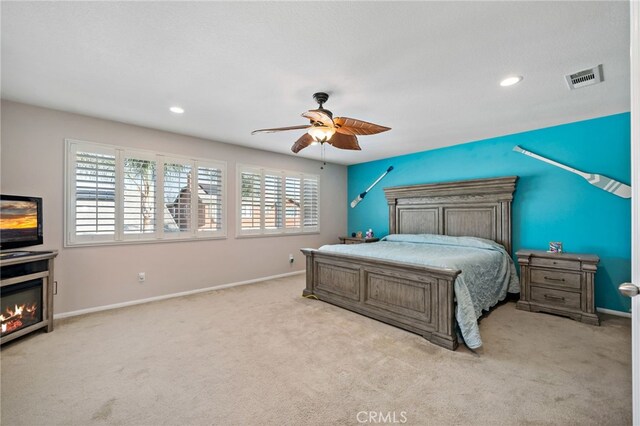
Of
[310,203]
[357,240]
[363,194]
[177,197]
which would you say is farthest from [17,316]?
[363,194]

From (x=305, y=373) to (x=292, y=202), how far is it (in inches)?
147

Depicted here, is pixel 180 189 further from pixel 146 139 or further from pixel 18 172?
pixel 18 172

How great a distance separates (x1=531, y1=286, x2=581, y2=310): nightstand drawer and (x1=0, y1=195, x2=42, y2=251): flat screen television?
564 centimetres

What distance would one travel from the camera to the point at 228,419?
1.72 metres

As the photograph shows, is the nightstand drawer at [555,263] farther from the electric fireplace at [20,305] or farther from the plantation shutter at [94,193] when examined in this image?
the electric fireplace at [20,305]

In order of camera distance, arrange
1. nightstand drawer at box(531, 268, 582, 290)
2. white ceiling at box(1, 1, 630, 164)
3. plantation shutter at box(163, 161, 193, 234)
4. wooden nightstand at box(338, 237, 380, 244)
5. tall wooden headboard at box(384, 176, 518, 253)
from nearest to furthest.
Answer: white ceiling at box(1, 1, 630, 164) → nightstand drawer at box(531, 268, 582, 290) → plantation shutter at box(163, 161, 193, 234) → tall wooden headboard at box(384, 176, 518, 253) → wooden nightstand at box(338, 237, 380, 244)

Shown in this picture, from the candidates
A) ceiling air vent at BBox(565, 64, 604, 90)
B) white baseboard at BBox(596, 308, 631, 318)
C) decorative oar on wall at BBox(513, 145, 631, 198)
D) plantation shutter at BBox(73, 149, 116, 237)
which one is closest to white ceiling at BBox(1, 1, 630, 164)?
ceiling air vent at BBox(565, 64, 604, 90)

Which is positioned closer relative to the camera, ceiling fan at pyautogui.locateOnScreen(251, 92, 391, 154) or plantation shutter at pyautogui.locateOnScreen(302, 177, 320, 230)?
ceiling fan at pyautogui.locateOnScreen(251, 92, 391, 154)

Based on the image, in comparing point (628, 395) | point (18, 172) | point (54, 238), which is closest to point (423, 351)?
point (628, 395)

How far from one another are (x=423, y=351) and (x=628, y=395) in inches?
50.4

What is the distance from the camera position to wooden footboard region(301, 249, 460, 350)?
8.76 feet

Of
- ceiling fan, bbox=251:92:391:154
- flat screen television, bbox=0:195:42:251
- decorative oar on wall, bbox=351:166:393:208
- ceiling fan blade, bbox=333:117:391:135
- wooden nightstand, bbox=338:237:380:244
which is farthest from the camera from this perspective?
decorative oar on wall, bbox=351:166:393:208

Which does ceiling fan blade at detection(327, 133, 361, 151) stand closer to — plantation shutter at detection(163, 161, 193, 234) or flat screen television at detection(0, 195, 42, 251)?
plantation shutter at detection(163, 161, 193, 234)

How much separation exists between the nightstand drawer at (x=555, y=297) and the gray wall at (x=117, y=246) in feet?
12.7
